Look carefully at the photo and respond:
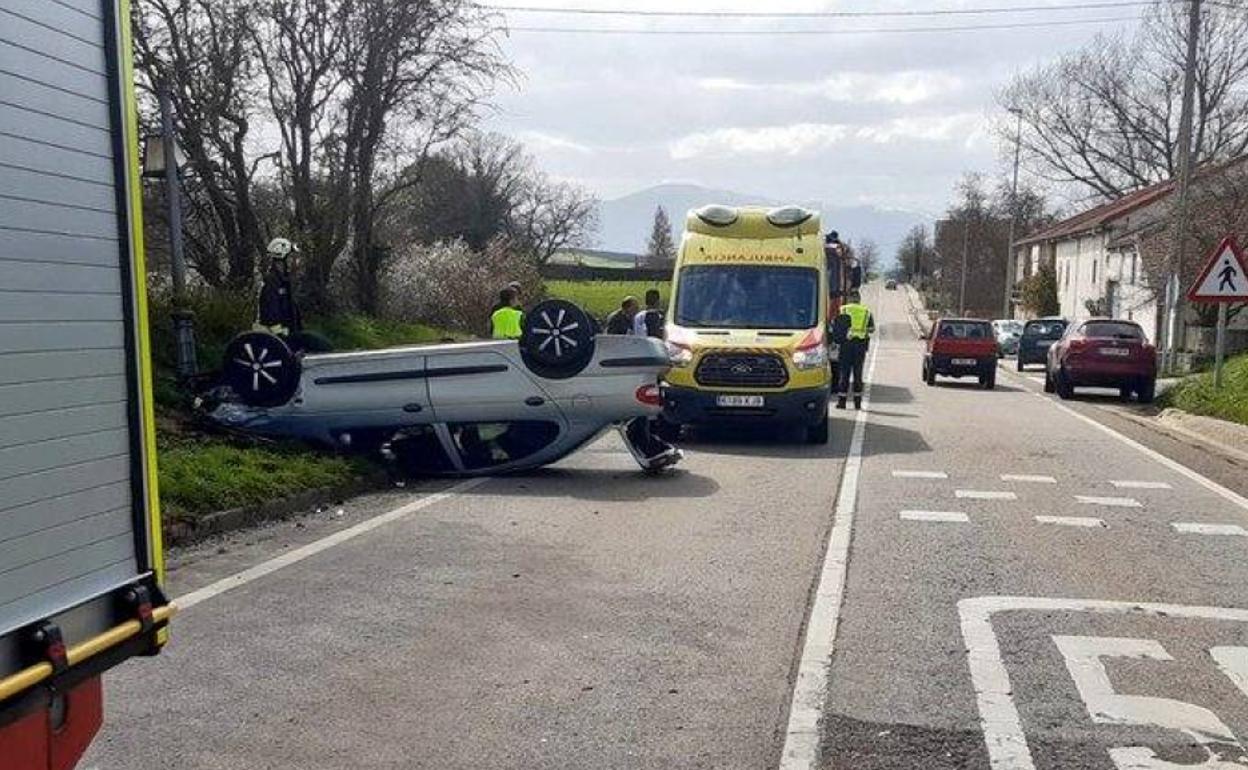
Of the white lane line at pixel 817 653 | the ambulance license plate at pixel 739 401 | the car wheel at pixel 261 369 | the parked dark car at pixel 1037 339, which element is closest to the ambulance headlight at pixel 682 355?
the ambulance license plate at pixel 739 401

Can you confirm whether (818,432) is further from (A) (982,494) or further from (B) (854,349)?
(B) (854,349)

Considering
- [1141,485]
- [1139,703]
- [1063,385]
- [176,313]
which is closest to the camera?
[1139,703]

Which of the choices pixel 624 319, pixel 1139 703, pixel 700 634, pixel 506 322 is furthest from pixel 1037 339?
pixel 1139 703

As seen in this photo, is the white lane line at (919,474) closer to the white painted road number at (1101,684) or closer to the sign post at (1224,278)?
the white painted road number at (1101,684)

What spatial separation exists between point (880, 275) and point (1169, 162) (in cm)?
12717

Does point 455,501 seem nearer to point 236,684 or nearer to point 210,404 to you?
point 210,404

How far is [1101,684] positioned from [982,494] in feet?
19.2

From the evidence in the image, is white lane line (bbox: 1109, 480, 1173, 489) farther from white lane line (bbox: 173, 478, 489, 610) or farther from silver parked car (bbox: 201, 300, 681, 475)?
white lane line (bbox: 173, 478, 489, 610)

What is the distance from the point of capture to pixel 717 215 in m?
17.4

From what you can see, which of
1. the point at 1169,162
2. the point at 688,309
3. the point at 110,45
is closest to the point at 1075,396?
the point at 688,309

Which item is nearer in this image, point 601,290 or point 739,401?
point 739,401

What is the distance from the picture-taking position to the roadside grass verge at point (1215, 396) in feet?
65.0

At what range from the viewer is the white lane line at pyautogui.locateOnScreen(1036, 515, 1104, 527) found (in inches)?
389

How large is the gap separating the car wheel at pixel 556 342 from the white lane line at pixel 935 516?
3209 millimetres
